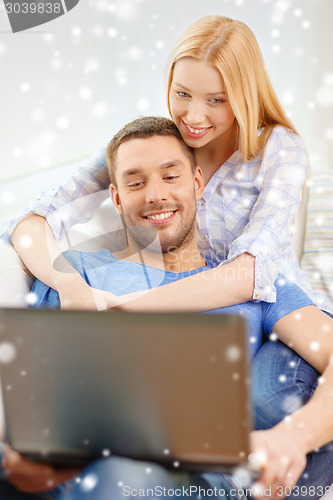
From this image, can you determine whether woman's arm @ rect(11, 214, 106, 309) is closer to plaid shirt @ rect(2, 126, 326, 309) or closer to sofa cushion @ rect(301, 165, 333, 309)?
plaid shirt @ rect(2, 126, 326, 309)

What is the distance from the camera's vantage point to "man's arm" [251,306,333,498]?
0.75 metres

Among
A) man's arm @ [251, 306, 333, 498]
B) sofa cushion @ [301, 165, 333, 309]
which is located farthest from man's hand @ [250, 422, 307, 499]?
sofa cushion @ [301, 165, 333, 309]

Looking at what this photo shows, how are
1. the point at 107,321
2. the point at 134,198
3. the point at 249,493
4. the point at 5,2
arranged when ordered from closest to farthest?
the point at 107,321 → the point at 249,493 → the point at 134,198 → the point at 5,2

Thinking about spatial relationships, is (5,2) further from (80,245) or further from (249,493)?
(249,493)

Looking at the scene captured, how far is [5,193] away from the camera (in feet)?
5.79

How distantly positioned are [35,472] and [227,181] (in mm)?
848

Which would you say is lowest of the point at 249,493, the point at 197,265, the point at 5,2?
the point at 249,493

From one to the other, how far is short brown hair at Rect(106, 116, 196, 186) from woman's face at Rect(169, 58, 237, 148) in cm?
2

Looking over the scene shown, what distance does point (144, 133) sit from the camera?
122 cm

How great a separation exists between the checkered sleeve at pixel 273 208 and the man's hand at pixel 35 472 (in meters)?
0.56

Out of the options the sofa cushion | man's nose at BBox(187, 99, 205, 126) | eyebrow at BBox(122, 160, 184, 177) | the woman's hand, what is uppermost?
man's nose at BBox(187, 99, 205, 126)

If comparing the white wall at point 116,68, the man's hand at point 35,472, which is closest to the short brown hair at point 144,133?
the white wall at point 116,68

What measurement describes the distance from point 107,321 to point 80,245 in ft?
2.51

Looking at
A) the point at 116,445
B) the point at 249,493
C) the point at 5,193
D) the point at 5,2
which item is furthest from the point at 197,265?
the point at 5,2
